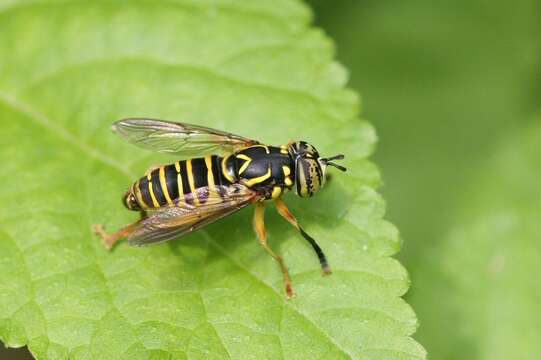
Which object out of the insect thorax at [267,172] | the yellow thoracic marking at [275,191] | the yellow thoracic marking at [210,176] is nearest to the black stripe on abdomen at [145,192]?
the yellow thoracic marking at [210,176]

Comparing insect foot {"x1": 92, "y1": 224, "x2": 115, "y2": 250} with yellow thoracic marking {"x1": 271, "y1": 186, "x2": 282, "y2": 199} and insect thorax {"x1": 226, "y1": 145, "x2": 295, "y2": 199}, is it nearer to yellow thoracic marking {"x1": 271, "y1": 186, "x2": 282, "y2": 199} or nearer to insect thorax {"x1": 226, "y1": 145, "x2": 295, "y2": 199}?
insect thorax {"x1": 226, "y1": 145, "x2": 295, "y2": 199}

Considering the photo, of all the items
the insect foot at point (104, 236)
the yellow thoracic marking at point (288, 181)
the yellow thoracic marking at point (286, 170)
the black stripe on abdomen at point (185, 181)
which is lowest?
the insect foot at point (104, 236)

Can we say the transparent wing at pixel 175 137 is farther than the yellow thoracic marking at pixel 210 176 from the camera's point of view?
Yes

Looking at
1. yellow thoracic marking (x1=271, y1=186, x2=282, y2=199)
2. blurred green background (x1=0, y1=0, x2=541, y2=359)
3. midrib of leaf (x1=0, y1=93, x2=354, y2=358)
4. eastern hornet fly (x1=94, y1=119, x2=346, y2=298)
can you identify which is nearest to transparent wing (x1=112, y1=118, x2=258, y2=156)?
eastern hornet fly (x1=94, y1=119, x2=346, y2=298)

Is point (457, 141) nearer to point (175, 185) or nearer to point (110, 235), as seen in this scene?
point (175, 185)

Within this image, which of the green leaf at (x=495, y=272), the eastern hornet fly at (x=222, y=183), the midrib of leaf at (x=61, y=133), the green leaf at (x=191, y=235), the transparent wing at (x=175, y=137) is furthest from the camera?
the green leaf at (x=495, y=272)

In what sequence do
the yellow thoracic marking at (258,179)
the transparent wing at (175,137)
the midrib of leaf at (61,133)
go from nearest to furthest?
the yellow thoracic marking at (258,179) < the transparent wing at (175,137) < the midrib of leaf at (61,133)

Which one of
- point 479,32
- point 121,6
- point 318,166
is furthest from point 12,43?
point 479,32

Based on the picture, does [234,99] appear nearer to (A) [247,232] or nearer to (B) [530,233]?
(A) [247,232]

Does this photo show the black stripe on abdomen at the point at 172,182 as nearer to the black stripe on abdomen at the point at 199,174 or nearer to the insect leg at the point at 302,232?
the black stripe on abdomen at the point at 199,174
